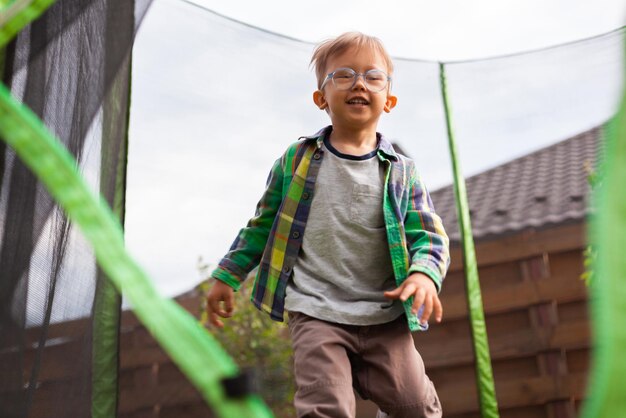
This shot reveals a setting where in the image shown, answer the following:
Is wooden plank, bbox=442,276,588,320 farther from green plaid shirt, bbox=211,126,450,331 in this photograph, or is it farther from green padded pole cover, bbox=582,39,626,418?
green padded pole cover, bbox=582,39,626,418

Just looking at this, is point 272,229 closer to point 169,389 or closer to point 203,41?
point 169,389

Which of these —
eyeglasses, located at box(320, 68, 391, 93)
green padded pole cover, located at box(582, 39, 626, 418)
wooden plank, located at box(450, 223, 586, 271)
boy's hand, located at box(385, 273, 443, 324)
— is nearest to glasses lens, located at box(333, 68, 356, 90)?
eyeglasses, located at box(320, 68, 391, 93)

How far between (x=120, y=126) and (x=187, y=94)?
356 millimetres

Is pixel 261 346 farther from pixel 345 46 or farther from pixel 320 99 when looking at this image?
pixel 345 46

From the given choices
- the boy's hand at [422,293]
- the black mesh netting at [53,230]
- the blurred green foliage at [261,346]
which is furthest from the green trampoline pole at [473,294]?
the black mesh netting at [53,230]

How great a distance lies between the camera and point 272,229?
1.49m

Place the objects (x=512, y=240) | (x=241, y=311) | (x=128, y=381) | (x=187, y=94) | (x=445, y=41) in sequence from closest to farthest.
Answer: (x=128, y=381) < (x=187, y=94) < (x=512, y=240) < (x=241, y=311) < (x=445, y=41)

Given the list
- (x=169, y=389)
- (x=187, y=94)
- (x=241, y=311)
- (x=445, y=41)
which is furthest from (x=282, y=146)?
(x=445, y=41)

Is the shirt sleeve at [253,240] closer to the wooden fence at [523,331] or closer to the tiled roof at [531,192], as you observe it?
the wooden fence at [523,331]

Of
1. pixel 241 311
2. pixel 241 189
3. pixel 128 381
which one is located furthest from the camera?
pixel 241 311

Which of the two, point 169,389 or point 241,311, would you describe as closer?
point 169,389

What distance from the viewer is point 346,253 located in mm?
1427

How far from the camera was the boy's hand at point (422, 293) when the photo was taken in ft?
3.96

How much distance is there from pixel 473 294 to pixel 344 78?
0.96 meters
